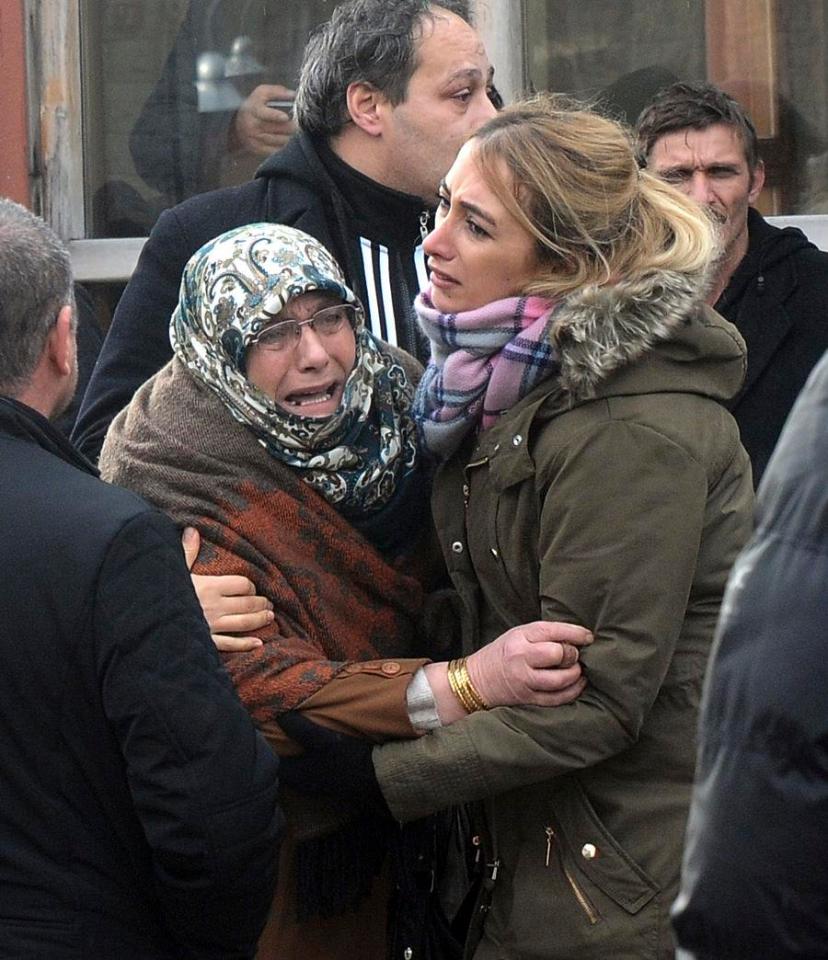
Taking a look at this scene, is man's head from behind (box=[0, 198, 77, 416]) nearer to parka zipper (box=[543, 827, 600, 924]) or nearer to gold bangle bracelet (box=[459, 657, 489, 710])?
gold bangle bracelet (box=[459, 657, 489, 710])

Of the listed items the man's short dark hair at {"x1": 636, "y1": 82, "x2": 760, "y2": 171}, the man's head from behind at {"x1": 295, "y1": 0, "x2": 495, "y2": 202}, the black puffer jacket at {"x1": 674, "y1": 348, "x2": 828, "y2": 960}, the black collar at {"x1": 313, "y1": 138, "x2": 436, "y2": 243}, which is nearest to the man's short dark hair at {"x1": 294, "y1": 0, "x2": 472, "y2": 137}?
the man's head from behind at {"x1": 295, "y1": 0, "x2": 495, "y2": 202}

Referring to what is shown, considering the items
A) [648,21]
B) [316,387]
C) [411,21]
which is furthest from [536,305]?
[648,21]

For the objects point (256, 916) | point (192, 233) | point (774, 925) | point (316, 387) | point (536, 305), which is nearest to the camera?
point (774, 925)

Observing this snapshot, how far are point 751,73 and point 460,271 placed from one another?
2.03m

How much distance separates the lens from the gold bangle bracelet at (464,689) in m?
2.36

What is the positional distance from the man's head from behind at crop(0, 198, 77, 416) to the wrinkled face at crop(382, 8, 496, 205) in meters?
1.05

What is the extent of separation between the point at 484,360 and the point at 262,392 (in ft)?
1.16

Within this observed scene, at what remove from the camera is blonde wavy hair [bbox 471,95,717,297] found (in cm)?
238

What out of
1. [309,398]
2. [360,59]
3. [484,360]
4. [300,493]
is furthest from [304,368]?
[360,59]

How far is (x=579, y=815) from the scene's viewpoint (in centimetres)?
235

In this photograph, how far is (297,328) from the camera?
254 cm

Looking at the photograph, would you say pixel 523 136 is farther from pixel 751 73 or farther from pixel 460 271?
pixel 751 73

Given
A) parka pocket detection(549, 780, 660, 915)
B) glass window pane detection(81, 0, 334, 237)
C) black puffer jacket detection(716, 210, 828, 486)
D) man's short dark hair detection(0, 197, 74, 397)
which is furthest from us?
glass window pane detection(81, 0, 334, 237)

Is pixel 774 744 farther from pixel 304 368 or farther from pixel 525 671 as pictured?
pixel 304 368
